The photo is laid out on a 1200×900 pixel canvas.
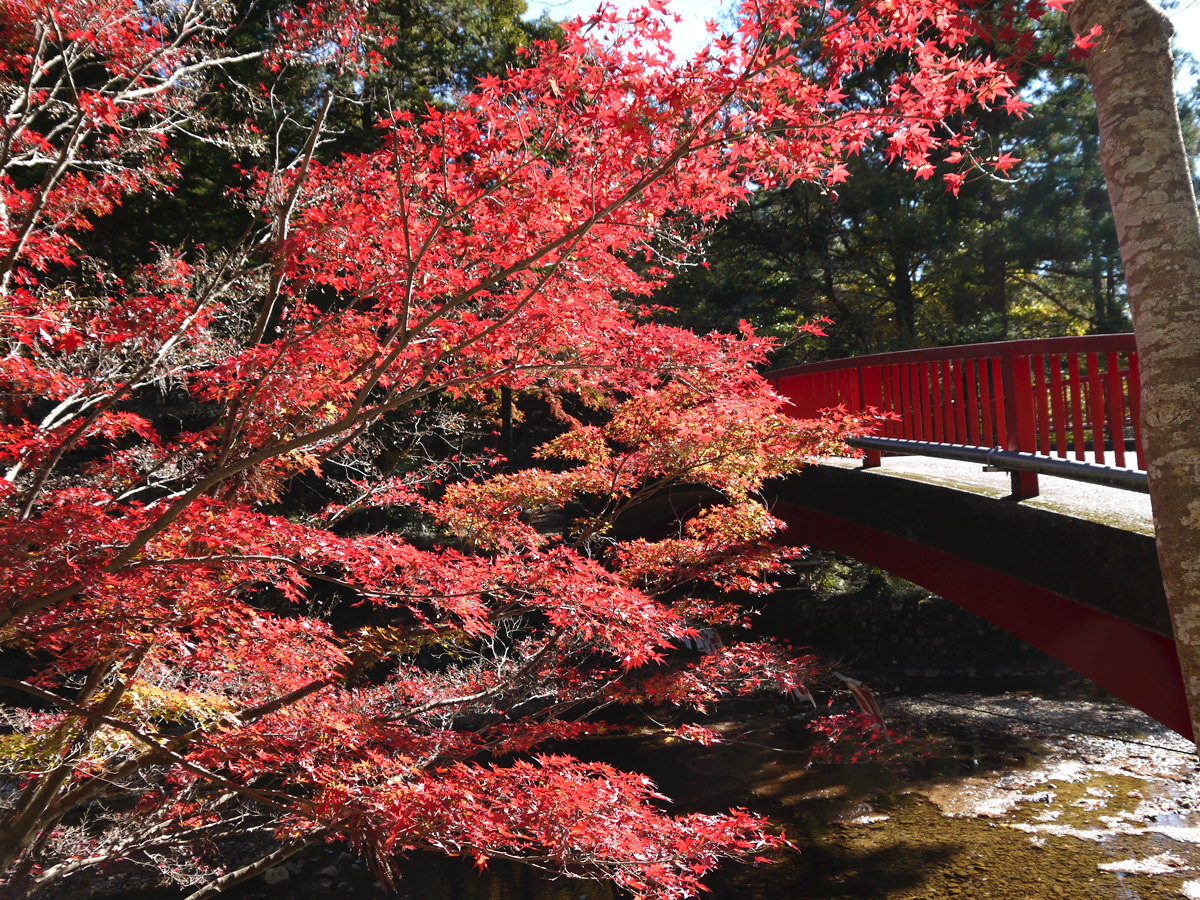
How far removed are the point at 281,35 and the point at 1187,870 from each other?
1071 centimetres

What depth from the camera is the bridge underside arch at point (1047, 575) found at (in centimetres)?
293

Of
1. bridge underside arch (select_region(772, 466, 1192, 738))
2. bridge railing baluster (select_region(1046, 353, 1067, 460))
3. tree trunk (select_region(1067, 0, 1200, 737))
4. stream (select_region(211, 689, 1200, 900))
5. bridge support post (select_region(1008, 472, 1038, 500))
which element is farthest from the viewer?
stream (select_region(211, 689, 1200, 900))

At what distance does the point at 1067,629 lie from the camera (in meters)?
3.61

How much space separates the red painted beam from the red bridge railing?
64cm

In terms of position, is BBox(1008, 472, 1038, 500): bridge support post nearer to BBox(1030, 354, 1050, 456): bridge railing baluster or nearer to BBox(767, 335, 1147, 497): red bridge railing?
BBox(767, 335, 1147, 497): red bridge railing

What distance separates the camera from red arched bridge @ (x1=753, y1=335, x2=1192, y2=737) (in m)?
3.00

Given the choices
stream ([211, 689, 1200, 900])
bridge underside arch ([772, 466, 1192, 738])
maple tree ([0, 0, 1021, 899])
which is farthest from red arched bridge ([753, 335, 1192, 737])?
stream ([211, 689, 1200, 900])

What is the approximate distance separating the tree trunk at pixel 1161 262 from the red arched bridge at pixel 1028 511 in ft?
3.04

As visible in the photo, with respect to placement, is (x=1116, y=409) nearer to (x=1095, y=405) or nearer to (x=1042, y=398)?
(x=1095, y=405)

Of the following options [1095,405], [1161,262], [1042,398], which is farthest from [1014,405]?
[1161,262]

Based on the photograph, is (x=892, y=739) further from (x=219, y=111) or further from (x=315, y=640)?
(x=219, y=111)

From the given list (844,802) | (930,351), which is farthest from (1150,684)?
(844,802)

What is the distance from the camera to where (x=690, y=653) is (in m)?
12.3

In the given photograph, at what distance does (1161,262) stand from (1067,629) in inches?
87.8
